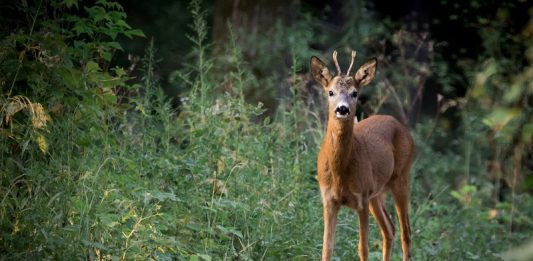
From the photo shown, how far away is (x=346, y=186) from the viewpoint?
261 inches

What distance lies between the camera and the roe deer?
658cm

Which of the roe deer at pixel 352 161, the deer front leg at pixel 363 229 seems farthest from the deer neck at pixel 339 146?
the deer front leg at pixel 363 229

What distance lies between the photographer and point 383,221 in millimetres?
7496

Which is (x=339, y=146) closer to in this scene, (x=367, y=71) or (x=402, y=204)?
(x=367, y=71)

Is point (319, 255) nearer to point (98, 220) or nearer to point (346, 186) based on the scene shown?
point (346, 186)

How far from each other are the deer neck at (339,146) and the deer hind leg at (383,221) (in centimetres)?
94

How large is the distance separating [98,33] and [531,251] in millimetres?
4500

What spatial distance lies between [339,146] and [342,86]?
1.26ft


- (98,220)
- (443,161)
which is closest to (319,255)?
(98,220)

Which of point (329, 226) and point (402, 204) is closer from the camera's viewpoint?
point (329, 226)

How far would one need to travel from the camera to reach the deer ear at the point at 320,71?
22.6 feet

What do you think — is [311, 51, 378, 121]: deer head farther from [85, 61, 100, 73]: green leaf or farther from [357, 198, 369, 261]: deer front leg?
[85, 61, 100, 73]: green leaf

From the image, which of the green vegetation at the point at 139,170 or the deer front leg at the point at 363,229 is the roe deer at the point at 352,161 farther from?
the green vegetation at the point at 139,170

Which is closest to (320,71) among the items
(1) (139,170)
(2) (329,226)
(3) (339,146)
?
(3) (339,146)
